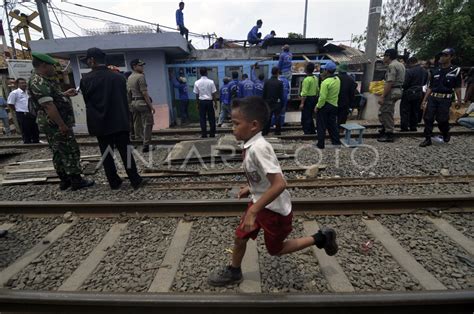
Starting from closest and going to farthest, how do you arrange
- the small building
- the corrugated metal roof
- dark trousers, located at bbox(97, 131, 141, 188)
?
1. dark trousers, located at bbox(97, 131, 141, 188)
2. the small building
3. the corrugated metal roof

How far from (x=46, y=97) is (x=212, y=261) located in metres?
3.41

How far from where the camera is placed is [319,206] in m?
3.53

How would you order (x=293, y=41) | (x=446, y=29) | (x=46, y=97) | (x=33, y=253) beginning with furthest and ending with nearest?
(x=446, y=29) < (x=293, y=41) < (x=46, y=97) < (x=33, y=253)

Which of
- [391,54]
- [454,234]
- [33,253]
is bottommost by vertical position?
[33,253]

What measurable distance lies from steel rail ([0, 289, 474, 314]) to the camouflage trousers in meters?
2.75

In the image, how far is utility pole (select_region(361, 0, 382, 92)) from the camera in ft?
32.0

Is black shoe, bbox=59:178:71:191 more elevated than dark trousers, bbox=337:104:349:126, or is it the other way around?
dark trousers, bbox=337:104:349:126

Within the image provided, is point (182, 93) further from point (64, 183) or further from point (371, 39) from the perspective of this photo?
point (64, 183)

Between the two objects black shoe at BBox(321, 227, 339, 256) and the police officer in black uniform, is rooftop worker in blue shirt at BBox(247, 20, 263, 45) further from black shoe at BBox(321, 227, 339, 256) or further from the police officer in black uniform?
black shoe at BBox(321, 227, 339, 256)

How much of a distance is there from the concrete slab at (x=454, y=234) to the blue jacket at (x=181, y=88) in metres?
11.6

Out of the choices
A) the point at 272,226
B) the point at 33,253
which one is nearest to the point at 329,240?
the point at 272,226

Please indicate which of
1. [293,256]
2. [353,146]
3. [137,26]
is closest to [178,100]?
[137,26]

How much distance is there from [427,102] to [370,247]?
16.6 ft

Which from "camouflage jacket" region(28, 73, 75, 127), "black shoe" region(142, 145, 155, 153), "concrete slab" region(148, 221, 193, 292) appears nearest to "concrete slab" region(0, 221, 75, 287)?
"concrete slab" region(148, 221, 193, 292)
